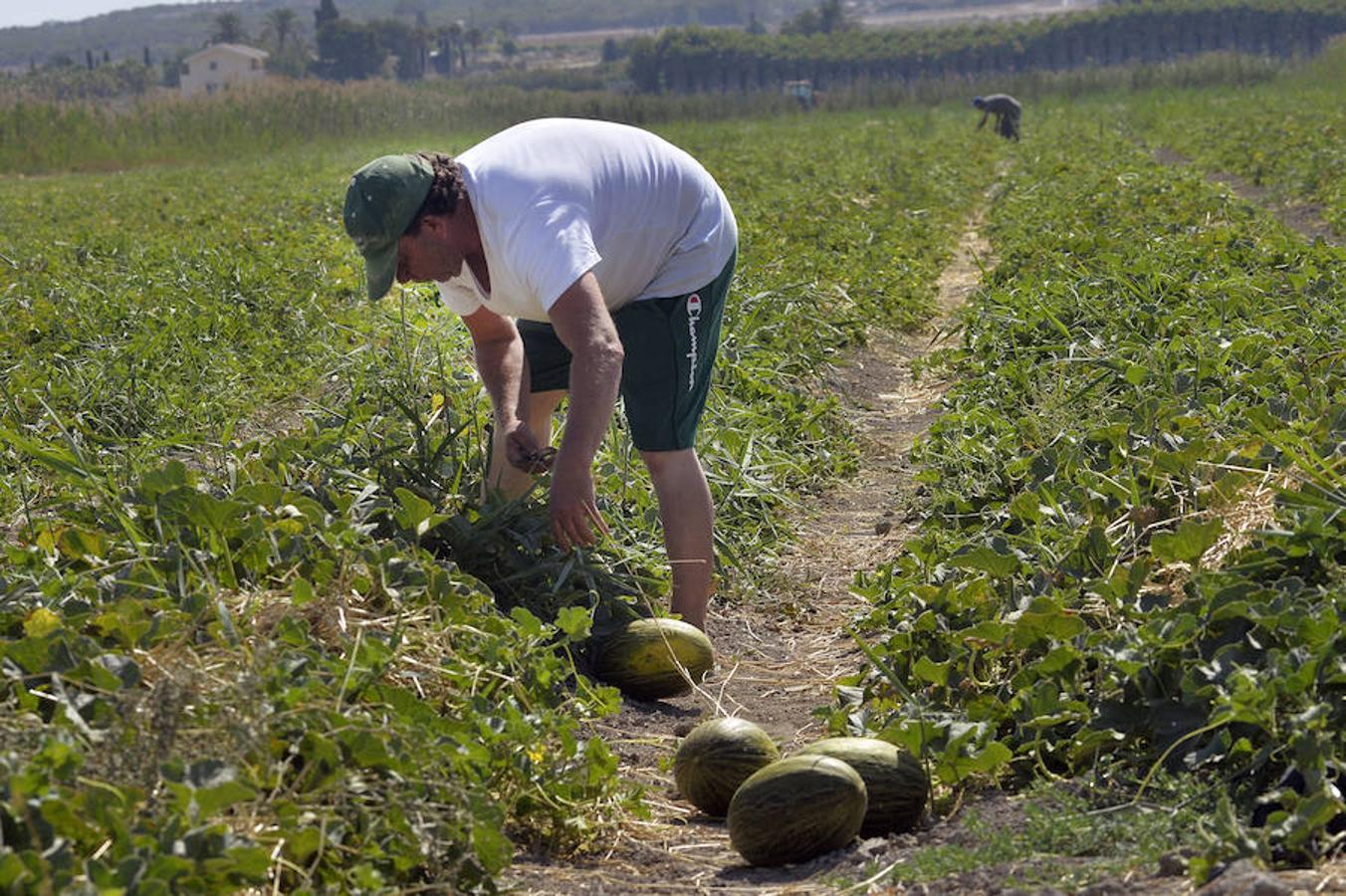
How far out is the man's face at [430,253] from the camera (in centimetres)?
397

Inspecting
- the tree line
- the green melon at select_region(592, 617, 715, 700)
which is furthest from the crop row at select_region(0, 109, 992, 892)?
the tree line

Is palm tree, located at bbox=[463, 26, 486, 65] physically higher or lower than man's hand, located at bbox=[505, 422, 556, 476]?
lower

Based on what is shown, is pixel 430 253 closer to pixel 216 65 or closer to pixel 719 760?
pixel 719 760

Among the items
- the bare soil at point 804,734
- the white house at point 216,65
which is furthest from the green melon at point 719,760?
the white house at point 216,65

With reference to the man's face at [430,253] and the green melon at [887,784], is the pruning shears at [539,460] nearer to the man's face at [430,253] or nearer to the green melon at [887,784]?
the man's face at [430,253]

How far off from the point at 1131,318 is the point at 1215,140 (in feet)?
56.7

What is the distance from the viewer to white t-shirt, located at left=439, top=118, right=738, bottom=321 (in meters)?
3.78

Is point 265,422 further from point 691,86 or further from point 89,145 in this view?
point 691,86

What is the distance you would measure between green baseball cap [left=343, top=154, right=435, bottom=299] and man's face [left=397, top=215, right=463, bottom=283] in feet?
0.18

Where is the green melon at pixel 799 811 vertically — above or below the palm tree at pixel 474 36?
above

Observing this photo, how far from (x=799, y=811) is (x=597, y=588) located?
146cm

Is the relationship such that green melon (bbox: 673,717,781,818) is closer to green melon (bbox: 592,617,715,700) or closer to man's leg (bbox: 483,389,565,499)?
green melon (bbox: 592,617,715,700)

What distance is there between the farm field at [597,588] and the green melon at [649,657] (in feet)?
0.30

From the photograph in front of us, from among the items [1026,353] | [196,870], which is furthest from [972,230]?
[196,870]
